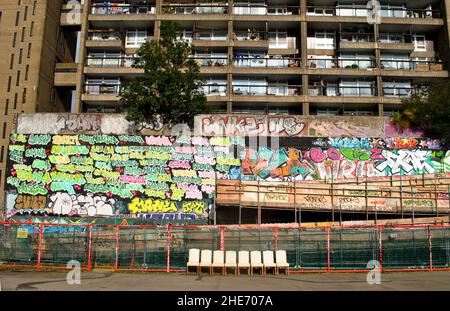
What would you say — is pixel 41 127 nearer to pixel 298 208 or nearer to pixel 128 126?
pixel 128 126

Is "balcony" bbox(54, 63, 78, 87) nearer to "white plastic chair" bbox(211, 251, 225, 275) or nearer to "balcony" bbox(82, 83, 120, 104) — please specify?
"balcony" bbox(82, 83, 120, 104)

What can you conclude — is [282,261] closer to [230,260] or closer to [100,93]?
[230,260]

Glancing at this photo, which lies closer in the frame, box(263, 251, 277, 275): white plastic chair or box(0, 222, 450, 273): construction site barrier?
box(263, 251, 277, 275): white plastic chair

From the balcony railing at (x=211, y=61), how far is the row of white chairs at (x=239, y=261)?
1161 inches

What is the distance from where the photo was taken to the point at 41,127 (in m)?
33.2

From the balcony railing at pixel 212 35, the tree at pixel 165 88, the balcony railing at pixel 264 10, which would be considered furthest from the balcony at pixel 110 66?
the balcony railing at pixel 264 10

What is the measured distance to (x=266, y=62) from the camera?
4516 centimetres

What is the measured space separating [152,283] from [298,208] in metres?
13.3

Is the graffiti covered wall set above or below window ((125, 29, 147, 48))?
below

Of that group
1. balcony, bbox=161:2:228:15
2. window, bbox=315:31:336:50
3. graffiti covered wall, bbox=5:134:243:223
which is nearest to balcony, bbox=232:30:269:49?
balcony, bbox=161:2:228:15

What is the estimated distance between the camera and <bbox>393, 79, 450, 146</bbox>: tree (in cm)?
3281

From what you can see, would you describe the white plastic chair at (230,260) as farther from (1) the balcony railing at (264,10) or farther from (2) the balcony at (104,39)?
(1) the balcony railing at (264,10)

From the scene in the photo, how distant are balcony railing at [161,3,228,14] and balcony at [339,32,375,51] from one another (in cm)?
1138

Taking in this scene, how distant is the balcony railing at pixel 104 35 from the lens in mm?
46750
